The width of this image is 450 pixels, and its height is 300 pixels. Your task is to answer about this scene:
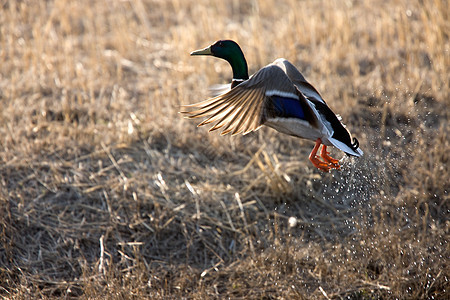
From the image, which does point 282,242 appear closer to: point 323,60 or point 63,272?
point 63,272

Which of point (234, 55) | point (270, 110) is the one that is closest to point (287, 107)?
point (270, 110)

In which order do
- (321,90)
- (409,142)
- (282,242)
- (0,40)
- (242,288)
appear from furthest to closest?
(0,40), (321,90), (409,142), (282,242), (242,288)

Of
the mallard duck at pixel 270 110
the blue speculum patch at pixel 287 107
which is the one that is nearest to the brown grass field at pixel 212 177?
the mallard duck at pixel 270 110

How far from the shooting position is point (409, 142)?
6.12m

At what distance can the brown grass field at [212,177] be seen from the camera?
4.84 metres

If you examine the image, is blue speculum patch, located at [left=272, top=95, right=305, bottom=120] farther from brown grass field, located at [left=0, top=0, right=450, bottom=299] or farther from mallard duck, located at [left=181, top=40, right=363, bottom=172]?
brown grass field, located at [left=0, top=0, right=450, bottom=299]

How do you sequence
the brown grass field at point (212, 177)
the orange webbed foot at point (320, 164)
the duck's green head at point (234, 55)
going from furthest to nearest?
the brown grass field at point (212, 177) → the duck's green head at point (234, 55) → the orange webbed foot at point (320, 164)

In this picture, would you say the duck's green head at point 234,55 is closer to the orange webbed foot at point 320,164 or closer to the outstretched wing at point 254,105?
the outstretched wing at point 254,105

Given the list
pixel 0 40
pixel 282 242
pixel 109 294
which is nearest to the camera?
pixel 109 294

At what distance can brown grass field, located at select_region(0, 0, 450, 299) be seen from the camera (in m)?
4.84

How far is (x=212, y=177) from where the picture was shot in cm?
571

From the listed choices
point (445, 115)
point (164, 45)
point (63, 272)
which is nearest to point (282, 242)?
point (63, 272)

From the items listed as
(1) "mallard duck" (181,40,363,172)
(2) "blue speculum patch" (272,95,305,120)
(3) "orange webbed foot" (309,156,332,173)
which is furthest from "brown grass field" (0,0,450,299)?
(2) "blue speculum patch" (272,95,305,120)

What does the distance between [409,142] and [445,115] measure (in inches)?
25.2
